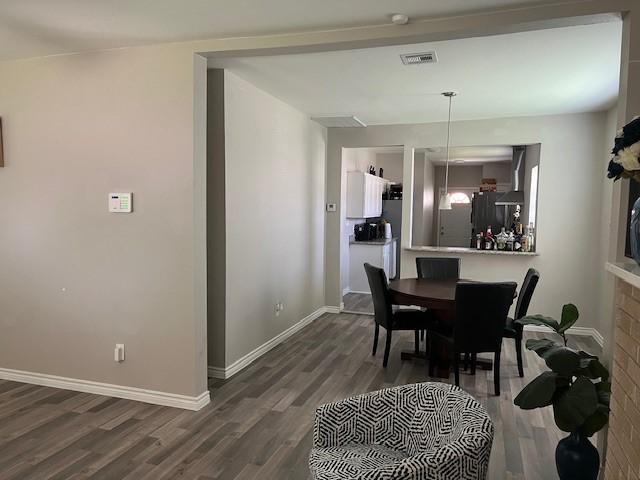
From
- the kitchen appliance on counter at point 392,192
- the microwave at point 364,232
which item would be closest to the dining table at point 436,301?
the microwave at point 364,232

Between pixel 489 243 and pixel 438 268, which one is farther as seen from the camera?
pixel 489 243

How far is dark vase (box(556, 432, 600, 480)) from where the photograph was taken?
2.11 meters

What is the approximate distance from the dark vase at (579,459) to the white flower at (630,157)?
1.34 meters

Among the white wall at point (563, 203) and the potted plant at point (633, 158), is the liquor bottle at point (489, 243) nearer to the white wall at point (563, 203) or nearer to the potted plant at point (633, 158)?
the white wall at point (563, 203)

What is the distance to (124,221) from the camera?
3.23 m

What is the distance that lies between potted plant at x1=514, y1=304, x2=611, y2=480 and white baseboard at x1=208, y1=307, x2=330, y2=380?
2.42 meters

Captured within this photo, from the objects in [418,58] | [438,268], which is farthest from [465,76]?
[438,268]

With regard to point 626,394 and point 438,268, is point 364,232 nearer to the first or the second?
point 438,268

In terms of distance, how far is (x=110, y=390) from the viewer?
3.35 metres

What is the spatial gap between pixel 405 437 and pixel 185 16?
8.23 feet

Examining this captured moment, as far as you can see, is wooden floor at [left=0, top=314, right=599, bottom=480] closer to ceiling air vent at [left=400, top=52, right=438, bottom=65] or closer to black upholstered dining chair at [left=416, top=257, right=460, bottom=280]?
black upholstered dining chair at [left=416, top=257, right=460, bottom=280]

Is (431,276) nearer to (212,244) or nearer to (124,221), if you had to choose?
(212,244)

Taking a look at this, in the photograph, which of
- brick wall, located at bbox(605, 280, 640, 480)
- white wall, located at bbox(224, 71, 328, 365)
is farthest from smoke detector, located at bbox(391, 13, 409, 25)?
brick wall, located at bbox(605, 280, 640, 480)

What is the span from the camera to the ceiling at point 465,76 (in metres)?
2.98
